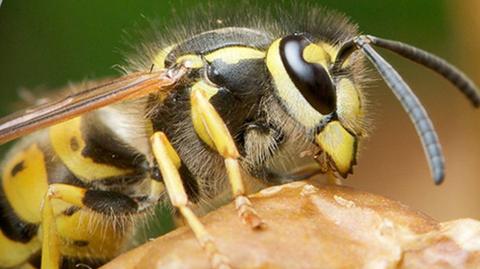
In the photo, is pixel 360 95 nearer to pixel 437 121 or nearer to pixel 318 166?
pixel 318 166

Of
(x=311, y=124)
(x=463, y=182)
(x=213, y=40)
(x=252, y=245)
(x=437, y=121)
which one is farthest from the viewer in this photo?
(x=437, y=121)

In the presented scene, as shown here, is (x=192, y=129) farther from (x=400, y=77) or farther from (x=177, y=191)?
(x=400, y=77)

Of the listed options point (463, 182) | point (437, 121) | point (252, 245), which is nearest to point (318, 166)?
point (252, 245)

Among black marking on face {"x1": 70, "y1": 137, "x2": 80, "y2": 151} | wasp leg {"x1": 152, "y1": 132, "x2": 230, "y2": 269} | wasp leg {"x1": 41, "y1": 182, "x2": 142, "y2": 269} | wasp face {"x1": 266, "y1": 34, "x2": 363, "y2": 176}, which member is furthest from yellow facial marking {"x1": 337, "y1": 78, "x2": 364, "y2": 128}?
black marking on face {"x1": 70, "y1": 137, "x2": 80, "y2": 151}

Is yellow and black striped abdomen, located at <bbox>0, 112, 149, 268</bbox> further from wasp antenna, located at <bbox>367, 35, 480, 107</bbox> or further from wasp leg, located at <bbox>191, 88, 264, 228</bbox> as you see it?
wasp antenna, located at <bbox>367, 35, 480, 107</bbox>

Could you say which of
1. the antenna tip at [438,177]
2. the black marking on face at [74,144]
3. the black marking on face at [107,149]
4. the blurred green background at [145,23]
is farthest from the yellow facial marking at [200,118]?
the blurred green background at [145,23]
